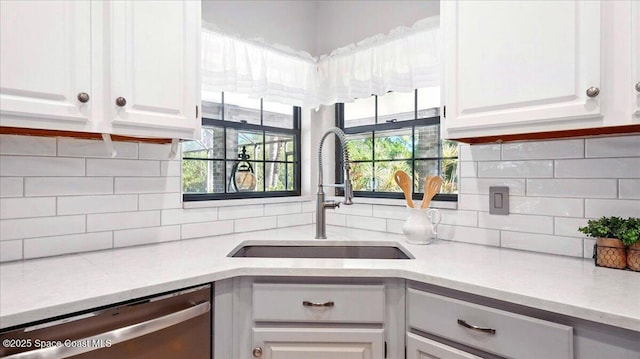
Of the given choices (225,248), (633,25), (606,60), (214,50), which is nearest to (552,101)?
(606,60)

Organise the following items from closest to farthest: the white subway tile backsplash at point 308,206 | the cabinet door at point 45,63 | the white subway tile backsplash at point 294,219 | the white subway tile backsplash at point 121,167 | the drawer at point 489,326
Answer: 1. the drawer at point 489,326
2. the cabinet door at point 45,63
3. the white subway tile backsplash at point 121,167
4. the white subway tile backsplash at point 294,219
5. the white subway tile backsplash at point 308,206

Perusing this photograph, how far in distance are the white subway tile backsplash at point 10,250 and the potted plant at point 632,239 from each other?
216 cm

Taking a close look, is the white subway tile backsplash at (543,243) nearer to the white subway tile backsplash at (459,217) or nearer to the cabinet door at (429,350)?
the white subway tile backsplash at (459,217)

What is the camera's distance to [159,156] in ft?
6.01

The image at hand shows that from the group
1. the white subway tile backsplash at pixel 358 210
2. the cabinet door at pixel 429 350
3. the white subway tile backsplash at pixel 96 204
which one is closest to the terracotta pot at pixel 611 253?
the cabinet door at pixel 429 350

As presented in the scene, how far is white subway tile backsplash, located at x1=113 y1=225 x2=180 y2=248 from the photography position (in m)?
1.71

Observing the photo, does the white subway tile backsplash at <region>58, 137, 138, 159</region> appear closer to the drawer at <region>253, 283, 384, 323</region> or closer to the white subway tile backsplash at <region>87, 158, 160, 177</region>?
the white subway tile backsplash at <region>87, 158, 160, 177</region>

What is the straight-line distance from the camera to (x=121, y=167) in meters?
1.72

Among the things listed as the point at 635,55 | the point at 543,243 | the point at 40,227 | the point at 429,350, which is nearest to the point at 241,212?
the point at 40,227

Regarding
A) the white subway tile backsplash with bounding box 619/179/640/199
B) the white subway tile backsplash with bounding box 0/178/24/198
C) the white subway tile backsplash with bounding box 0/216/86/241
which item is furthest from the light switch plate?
the white subway tile backsplash with bounding box 0/178/24/198

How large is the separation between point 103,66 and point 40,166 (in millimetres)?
501

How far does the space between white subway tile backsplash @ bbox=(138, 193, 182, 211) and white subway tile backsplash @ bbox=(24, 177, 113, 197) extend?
15 centimetres

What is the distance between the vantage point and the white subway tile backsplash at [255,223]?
2.14 m

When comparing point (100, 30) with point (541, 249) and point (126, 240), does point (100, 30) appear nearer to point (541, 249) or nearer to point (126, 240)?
point (126, 240)
